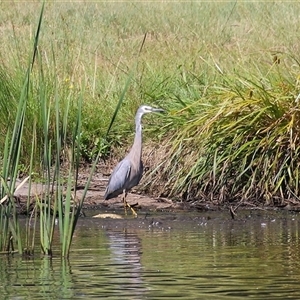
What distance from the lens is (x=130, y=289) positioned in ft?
19.2

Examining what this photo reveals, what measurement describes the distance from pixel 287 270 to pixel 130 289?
1.10m

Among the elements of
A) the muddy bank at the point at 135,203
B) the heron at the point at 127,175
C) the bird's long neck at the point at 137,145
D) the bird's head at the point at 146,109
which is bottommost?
the muddy bank at the point at 135,203

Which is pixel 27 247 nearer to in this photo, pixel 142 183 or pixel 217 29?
pixel 142 183

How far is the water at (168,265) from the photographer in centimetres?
578

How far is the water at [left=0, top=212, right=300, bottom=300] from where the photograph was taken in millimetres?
5781

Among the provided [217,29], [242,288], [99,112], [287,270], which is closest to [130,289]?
[242,288]

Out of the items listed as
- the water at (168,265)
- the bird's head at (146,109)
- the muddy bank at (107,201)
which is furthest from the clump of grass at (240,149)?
the water at (168,265)

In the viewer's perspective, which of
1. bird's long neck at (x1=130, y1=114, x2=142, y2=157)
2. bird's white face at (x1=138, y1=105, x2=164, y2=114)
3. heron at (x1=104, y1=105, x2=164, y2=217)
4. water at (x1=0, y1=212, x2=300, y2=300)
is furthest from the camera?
bird's white face at (x1=138, y1=105, x2=164, y2=114)

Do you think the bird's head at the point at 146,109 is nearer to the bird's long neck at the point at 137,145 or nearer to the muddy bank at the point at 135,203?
the bird's long neck at the point at 137,145

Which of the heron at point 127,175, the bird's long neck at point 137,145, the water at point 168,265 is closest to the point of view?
the water at point 168,265

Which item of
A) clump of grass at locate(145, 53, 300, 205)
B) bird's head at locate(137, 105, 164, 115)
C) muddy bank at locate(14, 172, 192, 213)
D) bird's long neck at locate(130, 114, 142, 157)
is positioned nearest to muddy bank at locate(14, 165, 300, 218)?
muddy bank at locate(14, 172, 192, 213)

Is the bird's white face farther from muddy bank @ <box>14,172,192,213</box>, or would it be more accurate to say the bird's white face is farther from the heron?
muddy bank @ <box>14,172,192,213</box>

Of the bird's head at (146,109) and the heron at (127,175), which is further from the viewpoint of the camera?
the bird's head at (146,109)

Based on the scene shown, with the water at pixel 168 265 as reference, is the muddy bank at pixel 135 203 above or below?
above
